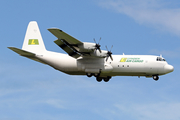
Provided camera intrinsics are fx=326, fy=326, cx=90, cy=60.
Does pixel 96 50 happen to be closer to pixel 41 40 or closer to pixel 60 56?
pixel 60 56

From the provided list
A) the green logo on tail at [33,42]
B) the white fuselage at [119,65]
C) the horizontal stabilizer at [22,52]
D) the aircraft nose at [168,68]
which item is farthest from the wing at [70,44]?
the aircraft nose at [168,68]

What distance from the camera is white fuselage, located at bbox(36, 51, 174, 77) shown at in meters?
35.2

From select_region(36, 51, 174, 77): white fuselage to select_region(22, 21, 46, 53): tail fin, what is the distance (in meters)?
3.10

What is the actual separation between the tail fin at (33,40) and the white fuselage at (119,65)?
310 cm

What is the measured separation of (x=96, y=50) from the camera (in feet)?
111

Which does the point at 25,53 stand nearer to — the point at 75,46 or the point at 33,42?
the point at 33,42

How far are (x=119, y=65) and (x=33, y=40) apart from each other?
1051 centimetres

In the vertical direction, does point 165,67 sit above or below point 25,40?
below

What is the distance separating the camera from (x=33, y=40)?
3797 centimetres

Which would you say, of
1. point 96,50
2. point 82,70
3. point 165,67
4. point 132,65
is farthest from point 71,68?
point 165,67

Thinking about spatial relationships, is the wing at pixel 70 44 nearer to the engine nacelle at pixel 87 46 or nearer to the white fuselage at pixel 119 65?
the engine nacelle at pixel 87 46

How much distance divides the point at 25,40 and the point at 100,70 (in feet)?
31.9

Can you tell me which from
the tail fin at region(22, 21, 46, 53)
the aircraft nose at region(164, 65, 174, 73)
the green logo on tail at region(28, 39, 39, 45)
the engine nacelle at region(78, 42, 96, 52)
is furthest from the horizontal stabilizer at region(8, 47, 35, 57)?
the aircraft nose at region(164, 65, 174, 73)

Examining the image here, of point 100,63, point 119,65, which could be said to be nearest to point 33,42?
point 100,63
